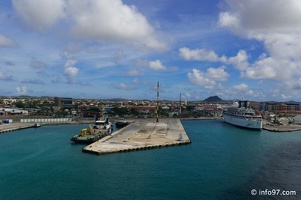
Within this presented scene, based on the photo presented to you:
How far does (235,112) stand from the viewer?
76500 mm

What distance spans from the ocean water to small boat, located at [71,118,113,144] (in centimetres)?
138

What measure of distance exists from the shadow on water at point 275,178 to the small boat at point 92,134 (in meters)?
20.9

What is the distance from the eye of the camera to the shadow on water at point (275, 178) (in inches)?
787

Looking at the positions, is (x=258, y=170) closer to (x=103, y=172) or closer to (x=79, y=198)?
(x=103, y=172)

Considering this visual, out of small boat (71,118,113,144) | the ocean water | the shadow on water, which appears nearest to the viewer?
the shadow on water

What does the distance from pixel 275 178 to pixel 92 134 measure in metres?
25.6

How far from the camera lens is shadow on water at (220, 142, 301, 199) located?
20.0 metres

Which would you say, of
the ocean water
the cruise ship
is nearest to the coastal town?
the cruise ship

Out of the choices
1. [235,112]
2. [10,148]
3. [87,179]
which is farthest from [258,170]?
[235,112]

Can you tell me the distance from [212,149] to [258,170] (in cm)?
1110

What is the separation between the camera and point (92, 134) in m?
42.5

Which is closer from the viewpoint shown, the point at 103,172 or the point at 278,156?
the point at 103,172

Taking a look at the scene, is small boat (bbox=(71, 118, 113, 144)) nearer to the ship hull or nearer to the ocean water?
the ocean water

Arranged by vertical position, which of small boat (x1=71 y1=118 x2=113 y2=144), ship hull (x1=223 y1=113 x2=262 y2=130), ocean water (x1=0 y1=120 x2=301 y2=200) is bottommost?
ocean water (x1=0 y1=120 x2=301 y2=200)
